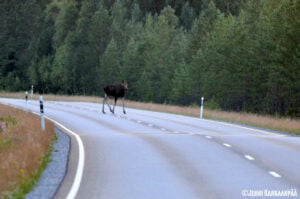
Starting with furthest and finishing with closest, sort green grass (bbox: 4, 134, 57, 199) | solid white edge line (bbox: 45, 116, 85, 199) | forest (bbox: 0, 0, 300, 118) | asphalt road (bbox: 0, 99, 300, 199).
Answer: forest (bbox: 0, 0, 300, 118)
asphalt road (bbox: 0, 99, 300, 199)
solid white edge line (bbox: 45, 116, 85, 199)
green grass (bbox: 4, 134, 57, 199)

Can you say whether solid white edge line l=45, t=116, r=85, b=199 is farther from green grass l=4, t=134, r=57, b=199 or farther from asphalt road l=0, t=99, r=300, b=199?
green grass l=4, t=134, r=57, b=199

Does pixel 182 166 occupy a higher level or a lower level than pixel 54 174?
higher

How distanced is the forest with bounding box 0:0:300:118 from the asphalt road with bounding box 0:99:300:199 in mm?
33793

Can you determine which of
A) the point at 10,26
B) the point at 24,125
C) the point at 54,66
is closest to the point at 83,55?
the point at 54,66

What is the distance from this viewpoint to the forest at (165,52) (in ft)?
197

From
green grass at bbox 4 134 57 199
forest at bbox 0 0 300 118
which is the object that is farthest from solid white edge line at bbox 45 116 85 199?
forest at bbox 0 0 300 118

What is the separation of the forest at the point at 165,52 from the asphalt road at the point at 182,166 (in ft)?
111

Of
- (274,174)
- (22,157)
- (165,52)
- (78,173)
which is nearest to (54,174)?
(78,173)

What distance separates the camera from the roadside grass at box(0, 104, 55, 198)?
10234 mm

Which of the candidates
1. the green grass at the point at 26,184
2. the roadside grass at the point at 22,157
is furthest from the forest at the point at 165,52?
the green grass at the point at 26,184

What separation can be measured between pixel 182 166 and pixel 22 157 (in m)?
3.53

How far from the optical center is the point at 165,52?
3420 inches

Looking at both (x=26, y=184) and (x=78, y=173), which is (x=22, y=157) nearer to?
(x=78, y=173)

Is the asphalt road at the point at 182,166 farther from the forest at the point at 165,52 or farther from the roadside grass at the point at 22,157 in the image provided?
the forest at the point at 165,52
